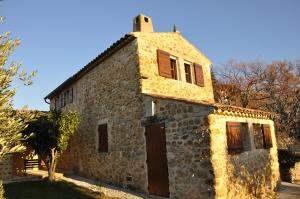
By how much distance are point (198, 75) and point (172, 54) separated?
76.7 inches

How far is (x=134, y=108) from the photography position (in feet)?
31.7

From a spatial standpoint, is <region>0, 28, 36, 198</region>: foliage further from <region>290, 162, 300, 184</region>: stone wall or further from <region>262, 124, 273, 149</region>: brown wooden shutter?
<region>290, 162, 300, 184</region>: stone wall

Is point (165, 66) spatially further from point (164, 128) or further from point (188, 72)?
point (164, 128)

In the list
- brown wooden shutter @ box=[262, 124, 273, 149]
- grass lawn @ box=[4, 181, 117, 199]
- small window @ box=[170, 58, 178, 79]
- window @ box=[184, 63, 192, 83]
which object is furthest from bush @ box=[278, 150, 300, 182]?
grass lawn @ box=[4, 181, 117, 199]

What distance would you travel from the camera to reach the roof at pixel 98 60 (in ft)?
33.3

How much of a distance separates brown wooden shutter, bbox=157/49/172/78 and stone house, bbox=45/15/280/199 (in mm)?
50

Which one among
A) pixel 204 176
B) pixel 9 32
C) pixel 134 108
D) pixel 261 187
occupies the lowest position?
pixel 261 187

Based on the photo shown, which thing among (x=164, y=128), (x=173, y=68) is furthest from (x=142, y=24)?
(x=164, y=128)

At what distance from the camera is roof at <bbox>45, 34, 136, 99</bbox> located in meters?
10.2

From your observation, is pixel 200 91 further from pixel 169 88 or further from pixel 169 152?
pixel 169 152

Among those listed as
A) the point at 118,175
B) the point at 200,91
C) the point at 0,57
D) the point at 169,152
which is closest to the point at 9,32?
the point at 0,57

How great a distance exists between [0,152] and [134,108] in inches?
241

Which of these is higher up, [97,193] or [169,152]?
[169,152]

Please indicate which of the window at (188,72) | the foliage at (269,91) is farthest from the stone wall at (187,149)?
the foliage at (269,91)
